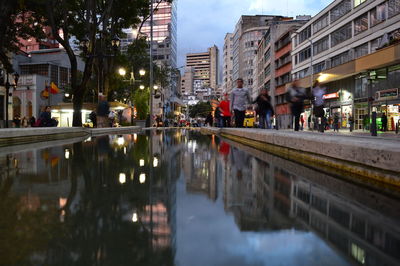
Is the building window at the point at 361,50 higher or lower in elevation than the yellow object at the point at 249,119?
higher

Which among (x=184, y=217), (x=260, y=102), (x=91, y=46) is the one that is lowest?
(x=184, y=217)

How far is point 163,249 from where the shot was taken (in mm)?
2059

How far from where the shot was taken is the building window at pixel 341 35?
39.9 m

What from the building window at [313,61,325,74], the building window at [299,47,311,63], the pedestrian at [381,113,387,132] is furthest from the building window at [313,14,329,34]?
the pedestrian at [381,113,387,132]

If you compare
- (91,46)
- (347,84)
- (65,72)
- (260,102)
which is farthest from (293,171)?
(65,72)

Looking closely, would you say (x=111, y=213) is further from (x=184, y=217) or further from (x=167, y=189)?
(x=167, y=189)

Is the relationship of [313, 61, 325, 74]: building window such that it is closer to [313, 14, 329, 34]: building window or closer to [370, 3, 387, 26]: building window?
[313, 14, 329, 34]: building window

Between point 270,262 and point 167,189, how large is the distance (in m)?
2.15

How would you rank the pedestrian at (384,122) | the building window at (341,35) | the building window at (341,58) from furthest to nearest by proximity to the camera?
the building window at (341,58) < the building window at (341,35) < the pedestrian at (384,122)

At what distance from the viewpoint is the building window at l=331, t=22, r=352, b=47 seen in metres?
39.9

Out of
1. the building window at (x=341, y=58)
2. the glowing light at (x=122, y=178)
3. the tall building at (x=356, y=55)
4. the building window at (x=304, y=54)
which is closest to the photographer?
the glowing light at (x=122, y=178)

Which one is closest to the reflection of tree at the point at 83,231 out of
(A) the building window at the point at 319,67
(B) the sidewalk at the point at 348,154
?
(B) the sidewalk at the point at 348,154

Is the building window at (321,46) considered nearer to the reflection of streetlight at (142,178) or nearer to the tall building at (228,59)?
the reflection of streetlight at (142,178)

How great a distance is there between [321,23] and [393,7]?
1713 centimetres
